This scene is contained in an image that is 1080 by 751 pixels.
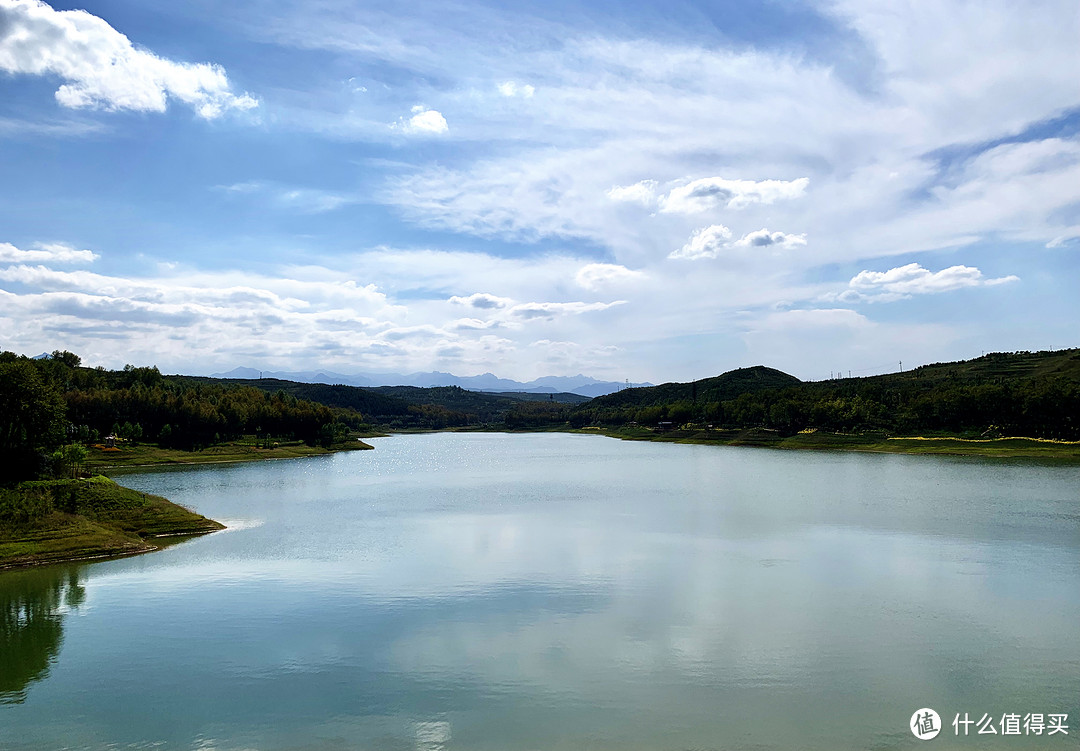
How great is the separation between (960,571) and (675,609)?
13.4 m

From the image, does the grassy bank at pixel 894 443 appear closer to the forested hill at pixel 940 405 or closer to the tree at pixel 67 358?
the forested hill at pixel 940 405

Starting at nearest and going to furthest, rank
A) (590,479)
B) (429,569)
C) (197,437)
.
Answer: (429,569), (590,479), (197,437)

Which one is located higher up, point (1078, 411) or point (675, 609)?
point (1078, 411)

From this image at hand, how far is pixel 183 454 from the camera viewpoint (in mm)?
88938

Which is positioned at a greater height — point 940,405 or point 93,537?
point 940,405

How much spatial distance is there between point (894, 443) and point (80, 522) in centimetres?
9146

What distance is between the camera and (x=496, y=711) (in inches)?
609

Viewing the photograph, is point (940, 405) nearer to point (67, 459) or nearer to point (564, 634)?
point (564, 634)

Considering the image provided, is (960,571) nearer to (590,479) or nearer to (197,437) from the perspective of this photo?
(590,479)

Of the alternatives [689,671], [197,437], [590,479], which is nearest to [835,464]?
[590,479]

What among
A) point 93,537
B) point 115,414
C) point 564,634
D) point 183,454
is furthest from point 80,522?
point 115,414

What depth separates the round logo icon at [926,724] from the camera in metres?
14.1

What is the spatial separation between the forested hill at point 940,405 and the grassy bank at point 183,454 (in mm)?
84396

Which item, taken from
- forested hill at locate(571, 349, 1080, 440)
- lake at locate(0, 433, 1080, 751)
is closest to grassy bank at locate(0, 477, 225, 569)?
lake at locate(0, 433, 1080, 751)
